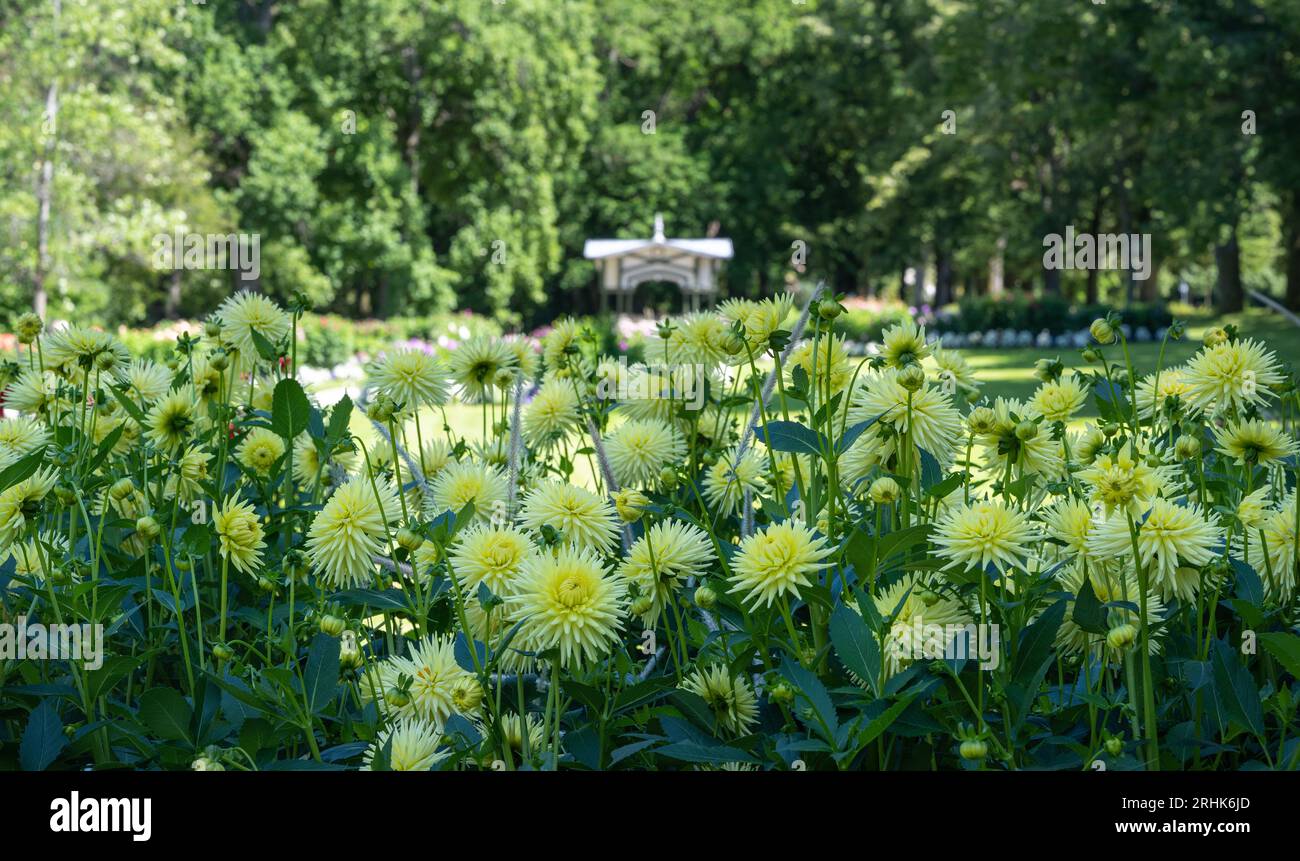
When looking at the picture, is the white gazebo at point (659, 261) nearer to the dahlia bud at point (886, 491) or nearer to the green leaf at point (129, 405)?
A: the green leaf at point (129, 405)

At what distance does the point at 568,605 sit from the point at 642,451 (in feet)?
1.95

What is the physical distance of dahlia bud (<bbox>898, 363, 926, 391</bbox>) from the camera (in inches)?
50.9

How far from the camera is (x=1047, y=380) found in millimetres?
1741

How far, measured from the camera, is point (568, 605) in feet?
3.83

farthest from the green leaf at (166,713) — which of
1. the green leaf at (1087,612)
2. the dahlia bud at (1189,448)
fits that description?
the dahlia bud at (1189,448)

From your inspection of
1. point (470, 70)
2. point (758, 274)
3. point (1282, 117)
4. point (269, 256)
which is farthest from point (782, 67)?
point (1282, 117)

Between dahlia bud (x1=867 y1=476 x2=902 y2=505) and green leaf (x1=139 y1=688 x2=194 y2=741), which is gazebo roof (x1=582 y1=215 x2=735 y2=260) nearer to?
dahlia bud (x1=867 y1=476 x2=902 y2=505)

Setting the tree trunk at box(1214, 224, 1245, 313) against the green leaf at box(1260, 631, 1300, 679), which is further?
the tree trunk at box(1214, 224, 1245, 313)

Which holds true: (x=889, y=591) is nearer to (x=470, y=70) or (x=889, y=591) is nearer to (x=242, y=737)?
(x=242, y=737)

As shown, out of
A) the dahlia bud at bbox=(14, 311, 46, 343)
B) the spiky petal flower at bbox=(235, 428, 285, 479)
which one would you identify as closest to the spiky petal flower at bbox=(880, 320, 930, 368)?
the spiky petal flower at bbox=(235, 428, 285, 479)

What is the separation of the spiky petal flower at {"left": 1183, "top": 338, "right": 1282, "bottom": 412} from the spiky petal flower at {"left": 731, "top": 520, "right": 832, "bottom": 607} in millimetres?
704

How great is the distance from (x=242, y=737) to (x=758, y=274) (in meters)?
32.4

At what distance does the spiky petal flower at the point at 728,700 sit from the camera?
1.33 metres

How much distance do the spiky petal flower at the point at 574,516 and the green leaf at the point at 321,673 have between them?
0.26 metres
